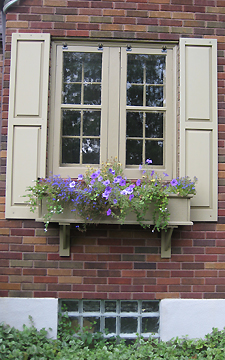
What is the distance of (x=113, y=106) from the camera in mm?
3332

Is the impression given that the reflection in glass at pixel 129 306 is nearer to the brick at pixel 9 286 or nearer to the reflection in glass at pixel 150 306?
the reflection in glass at pixel 150 306

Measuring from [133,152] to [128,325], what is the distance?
178 centimetres

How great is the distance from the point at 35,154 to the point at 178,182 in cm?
144

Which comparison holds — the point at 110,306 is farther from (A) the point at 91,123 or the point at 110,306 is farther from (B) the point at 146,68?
(B) the point at 146,68

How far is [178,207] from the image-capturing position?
118 inches

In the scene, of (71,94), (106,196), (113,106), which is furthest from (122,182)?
(71,94)

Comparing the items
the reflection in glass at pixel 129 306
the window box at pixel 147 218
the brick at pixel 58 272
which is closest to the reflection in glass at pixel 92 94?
the window box at pixel 147 218

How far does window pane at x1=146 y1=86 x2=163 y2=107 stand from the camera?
3.40 metres

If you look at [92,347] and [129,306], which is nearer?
[92,347]

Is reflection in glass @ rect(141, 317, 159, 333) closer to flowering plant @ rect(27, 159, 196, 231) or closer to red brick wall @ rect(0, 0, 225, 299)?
red brick wall @ rect(0, 0, 225, 299)

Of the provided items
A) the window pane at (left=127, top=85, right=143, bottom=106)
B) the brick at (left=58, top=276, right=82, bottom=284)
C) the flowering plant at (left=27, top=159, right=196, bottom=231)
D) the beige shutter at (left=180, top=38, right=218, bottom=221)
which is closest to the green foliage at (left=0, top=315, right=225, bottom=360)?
the brick at (left=58, top=276, right=82, bottom=284)

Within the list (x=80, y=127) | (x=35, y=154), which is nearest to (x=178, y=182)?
(x=80, y=127)

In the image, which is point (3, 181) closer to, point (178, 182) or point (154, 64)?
point (178, 182)

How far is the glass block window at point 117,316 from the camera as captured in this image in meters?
3.20
